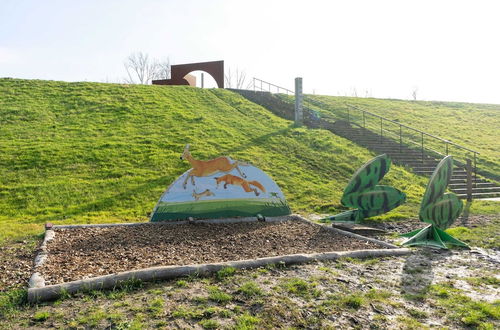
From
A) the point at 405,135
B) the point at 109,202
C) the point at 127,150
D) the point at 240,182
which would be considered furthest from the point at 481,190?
the point at 127,150

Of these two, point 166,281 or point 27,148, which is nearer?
point 166,281

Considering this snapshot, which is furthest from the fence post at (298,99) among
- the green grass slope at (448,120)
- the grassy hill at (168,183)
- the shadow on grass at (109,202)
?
the shadow on grass at (109,202)

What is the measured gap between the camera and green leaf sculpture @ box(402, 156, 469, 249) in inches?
306

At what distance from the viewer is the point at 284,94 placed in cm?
3084

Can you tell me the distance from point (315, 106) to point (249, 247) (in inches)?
929

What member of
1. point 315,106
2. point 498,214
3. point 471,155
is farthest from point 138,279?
point 315,106

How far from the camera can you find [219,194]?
9.53 metres

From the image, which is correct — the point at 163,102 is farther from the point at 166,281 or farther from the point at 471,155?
the point at 166,281

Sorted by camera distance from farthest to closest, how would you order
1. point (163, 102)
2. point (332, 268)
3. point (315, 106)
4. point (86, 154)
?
point (315, 106)
point (163, 102)
point (86, 154)
point (332, 268)

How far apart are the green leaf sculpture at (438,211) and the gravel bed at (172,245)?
1245mm

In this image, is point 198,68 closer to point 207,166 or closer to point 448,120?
point 448,120

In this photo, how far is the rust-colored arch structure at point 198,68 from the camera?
30062mm

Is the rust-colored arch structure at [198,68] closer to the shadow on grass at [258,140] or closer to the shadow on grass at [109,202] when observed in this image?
the shadow on grass at [258,140]

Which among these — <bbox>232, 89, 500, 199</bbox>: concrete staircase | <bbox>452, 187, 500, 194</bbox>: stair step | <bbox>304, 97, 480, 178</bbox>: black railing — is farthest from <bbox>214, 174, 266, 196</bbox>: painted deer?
<bbox>304, 97, 480, 178</bbox>: black railing
